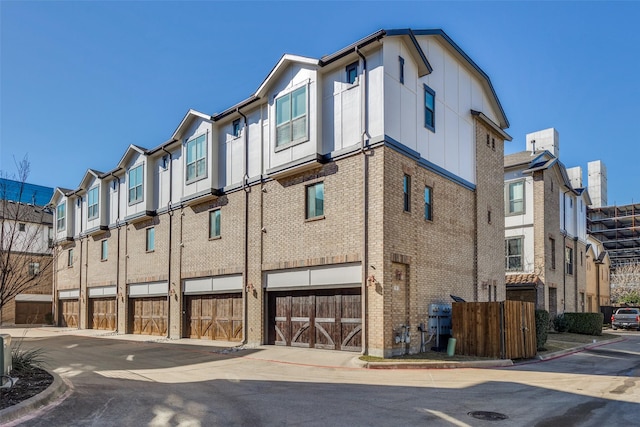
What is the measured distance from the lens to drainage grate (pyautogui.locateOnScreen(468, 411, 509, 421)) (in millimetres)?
8297

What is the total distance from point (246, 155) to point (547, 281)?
20386 mm

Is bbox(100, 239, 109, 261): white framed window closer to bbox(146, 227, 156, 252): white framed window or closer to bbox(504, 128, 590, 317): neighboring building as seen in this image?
bbox(146, 227, 156, 252): white framed window

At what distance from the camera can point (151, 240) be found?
27.8 meters

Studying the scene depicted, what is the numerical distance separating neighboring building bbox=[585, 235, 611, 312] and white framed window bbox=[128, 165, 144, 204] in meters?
34.0

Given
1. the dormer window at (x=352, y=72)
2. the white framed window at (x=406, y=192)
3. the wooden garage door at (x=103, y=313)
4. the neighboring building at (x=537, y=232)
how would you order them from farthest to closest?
1. the wooden garage door at (x=103, y=313)
2. the neighboring building at (x=537, y=232)
3. the dormer window at (x=352, y=72)
4. the white framed window at (x=406, y=192)

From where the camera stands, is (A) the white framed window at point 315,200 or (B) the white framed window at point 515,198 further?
(B) the white framed window at point 515,198

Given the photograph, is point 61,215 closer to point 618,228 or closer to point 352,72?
point 352,72

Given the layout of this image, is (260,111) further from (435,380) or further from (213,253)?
(435,380)

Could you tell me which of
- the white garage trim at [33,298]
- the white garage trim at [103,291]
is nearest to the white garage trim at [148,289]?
the white garage trim at [103,291]

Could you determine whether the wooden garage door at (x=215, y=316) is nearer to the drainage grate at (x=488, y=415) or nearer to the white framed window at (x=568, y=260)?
the drainage grate at (x=488, y=415)

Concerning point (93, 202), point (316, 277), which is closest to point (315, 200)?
point (316, 277)

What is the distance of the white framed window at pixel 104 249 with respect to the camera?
32.3m

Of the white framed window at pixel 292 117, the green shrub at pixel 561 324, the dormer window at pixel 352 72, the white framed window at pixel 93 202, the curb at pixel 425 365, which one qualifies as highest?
the dormer window at pixel 352 72

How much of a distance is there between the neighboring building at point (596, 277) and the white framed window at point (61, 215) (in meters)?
40.9
